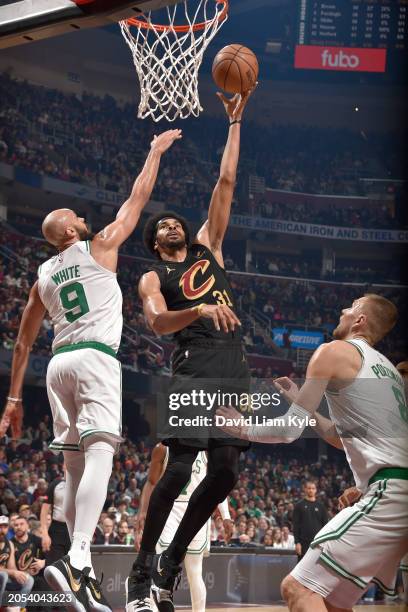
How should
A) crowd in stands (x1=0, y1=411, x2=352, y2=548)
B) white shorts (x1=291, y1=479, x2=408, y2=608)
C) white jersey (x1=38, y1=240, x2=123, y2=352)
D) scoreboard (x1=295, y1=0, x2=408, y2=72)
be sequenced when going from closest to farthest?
1. white shorts (x1=291, y1=479, x2=408, y2=608)
2. white jersey (x1=38, y1=240, x2=123, y2=352)
3. crowd in stands (x1=0, y1=411, x2=352, y2=548)
4. scoreboard (x1=295, y1=0, x2=408, y2=72)

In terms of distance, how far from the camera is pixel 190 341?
4.94 metres

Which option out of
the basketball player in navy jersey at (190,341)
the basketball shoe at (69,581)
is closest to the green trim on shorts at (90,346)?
the basketball player in navy jersey at (190,341)

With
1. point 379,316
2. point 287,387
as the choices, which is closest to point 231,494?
point 287,387

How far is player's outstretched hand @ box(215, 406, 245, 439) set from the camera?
4270 mm

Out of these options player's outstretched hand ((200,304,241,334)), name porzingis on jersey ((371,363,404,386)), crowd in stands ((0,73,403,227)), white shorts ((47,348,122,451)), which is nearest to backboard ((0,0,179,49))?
player's outstretched hand ((200,304,241,334))

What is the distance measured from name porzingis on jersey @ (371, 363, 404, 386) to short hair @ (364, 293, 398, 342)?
0.67ft

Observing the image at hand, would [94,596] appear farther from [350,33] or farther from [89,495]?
[350,33]

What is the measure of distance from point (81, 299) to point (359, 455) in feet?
6.20

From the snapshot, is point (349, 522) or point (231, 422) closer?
point (349, 522)

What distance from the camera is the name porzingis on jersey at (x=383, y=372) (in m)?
3.92

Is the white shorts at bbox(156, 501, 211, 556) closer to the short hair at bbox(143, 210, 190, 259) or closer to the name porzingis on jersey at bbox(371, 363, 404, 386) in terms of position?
the short hair at bbox(143, 210, 190, 259)

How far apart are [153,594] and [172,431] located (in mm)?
844

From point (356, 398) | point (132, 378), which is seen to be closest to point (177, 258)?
point (356, 398)

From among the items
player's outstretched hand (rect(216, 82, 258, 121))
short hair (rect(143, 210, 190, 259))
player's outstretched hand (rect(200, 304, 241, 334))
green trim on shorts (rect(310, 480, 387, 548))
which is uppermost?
player's outstretched hand (rect(216, 82, 258, 121))
